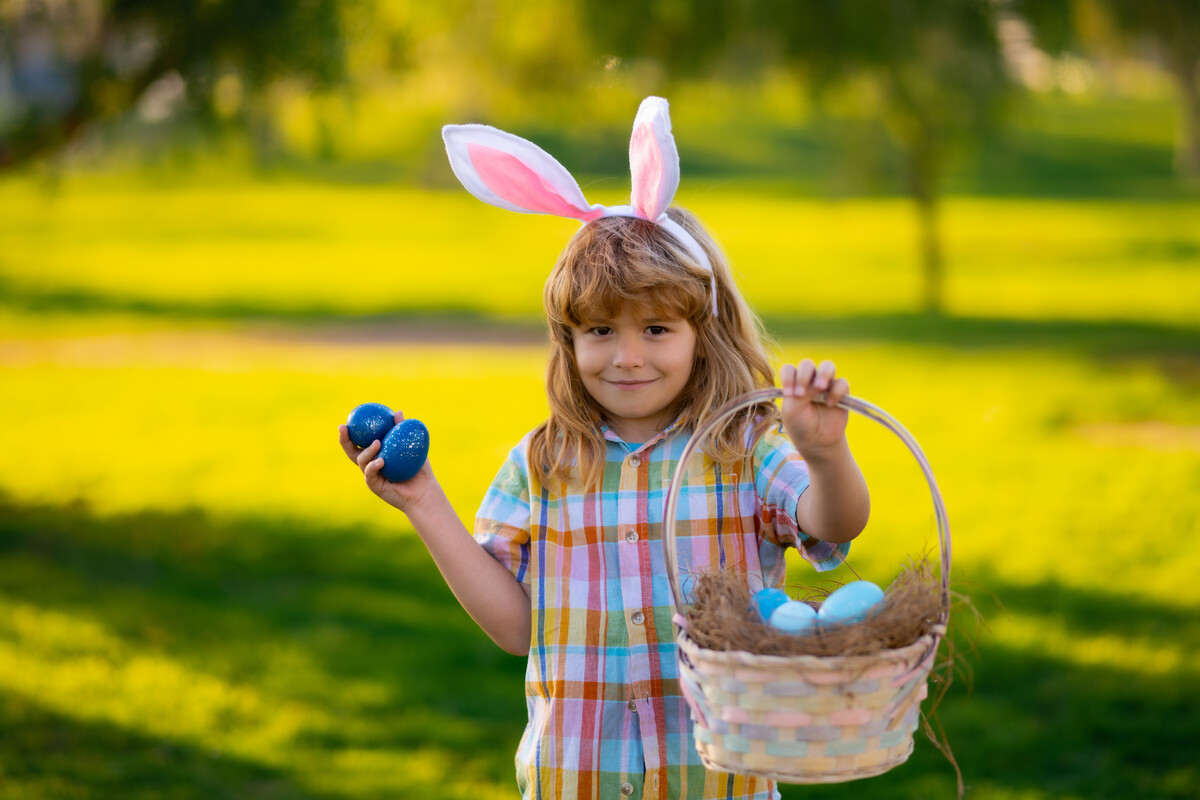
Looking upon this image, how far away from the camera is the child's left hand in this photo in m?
1.65

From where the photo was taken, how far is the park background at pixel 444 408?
3809 millimetres

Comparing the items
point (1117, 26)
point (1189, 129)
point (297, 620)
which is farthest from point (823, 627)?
point (1189, 129)

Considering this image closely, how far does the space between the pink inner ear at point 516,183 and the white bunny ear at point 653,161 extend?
84 millimetres

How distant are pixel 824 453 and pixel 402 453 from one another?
658 mm

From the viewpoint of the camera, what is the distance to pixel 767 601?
1.74 meters

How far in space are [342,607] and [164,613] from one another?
0.69 meters

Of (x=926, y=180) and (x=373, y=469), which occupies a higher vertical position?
(x=926, y=180)

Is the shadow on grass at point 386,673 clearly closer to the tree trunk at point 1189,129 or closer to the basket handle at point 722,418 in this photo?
the basket handle at point 722,418

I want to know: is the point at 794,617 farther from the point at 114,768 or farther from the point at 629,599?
the point at 114,768

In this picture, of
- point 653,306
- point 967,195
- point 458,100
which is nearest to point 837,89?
point 458,100

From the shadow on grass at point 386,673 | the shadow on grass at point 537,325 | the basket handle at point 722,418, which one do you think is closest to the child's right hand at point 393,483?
the basket handle at point 722,418

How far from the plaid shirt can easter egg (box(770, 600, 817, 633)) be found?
20 cm

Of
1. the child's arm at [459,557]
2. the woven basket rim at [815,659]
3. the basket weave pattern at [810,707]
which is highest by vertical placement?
the child's arm at [459,557]

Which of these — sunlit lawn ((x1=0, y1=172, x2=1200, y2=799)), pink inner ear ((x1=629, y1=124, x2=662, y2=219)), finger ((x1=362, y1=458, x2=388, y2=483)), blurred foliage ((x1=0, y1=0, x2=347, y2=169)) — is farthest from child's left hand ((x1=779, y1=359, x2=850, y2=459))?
blurred foliage ((x1=0, y1=0, x2=347, y2=169))
